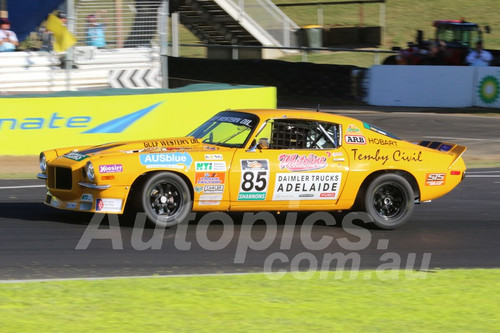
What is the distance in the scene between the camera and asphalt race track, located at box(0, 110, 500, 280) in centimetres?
722

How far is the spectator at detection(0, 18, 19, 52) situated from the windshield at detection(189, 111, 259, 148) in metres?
11.0

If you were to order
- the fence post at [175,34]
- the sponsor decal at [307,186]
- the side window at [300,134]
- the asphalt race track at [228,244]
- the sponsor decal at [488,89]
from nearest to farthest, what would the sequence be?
1. the asphalt race track at [228,244]
2. the sponsor decal at [307,186]
3. the side window at [300,134]
4. the sponsor decal at [488,89]
5. the fence post at [175,34]

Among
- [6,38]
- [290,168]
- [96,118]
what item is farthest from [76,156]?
[6,38]

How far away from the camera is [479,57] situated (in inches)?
1034

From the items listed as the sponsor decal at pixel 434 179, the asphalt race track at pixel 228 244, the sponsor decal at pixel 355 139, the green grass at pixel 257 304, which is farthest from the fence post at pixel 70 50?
the green grass at pixel 257 304

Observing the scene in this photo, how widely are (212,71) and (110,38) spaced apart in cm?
670

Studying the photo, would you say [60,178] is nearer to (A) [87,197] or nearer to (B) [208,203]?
(A) [87,197]

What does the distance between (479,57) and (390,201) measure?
18.3m

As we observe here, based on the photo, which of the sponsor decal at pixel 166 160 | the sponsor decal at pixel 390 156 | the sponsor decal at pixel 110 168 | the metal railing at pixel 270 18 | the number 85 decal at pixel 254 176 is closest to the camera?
the sponsor decal at pixel 110 168

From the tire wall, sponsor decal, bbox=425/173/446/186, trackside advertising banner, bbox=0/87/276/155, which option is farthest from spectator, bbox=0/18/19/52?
sponsor decal, bbox=425/173/446/186

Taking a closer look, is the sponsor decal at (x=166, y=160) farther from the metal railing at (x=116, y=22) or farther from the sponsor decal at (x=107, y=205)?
the metal railing at (x=116, y=22)

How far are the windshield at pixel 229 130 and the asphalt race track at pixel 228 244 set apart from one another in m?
0.92

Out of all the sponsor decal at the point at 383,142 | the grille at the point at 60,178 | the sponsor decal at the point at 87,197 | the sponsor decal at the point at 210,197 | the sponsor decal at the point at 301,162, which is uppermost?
the sponsor decal at the point at 383,142

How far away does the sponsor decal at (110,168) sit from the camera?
824 centimetres
